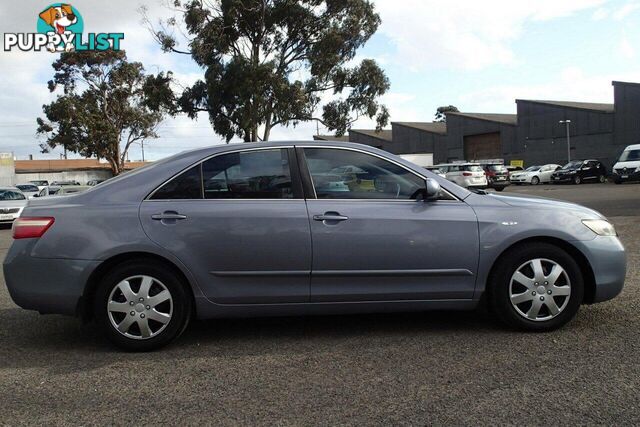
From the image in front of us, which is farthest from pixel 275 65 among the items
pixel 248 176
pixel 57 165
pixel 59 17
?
pixel 57 165

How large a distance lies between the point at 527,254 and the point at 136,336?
2973mm

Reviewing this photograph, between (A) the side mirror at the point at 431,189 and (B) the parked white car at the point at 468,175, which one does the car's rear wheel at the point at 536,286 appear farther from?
(B) the parked white car at the point at 468,175

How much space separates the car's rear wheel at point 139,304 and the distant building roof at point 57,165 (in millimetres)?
68909

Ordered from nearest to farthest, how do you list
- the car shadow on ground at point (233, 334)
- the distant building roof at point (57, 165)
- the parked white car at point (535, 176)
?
1. the car shadow on ground at point (233, 334)
2. the parked white car at point (535, 176)
3. the distant building roof at point (57, 165)

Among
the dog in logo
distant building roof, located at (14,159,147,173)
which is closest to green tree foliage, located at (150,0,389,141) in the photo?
the dog in logo

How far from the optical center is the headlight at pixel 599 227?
4.27 metres

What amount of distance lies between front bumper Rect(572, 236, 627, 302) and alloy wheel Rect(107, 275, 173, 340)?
3162mm

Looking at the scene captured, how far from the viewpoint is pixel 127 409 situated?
3.10m

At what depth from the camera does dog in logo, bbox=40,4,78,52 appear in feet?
83.4

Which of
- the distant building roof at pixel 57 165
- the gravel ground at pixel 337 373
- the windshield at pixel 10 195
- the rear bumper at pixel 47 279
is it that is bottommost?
the gravel ground at pixel 337 373

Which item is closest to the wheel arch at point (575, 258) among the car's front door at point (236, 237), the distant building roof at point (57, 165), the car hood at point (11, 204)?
the car's front door at point (236, 237)

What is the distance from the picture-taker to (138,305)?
154 inches

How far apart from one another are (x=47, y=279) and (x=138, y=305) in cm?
68

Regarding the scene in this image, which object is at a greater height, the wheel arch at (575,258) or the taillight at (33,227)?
the taillight at (33,227)
